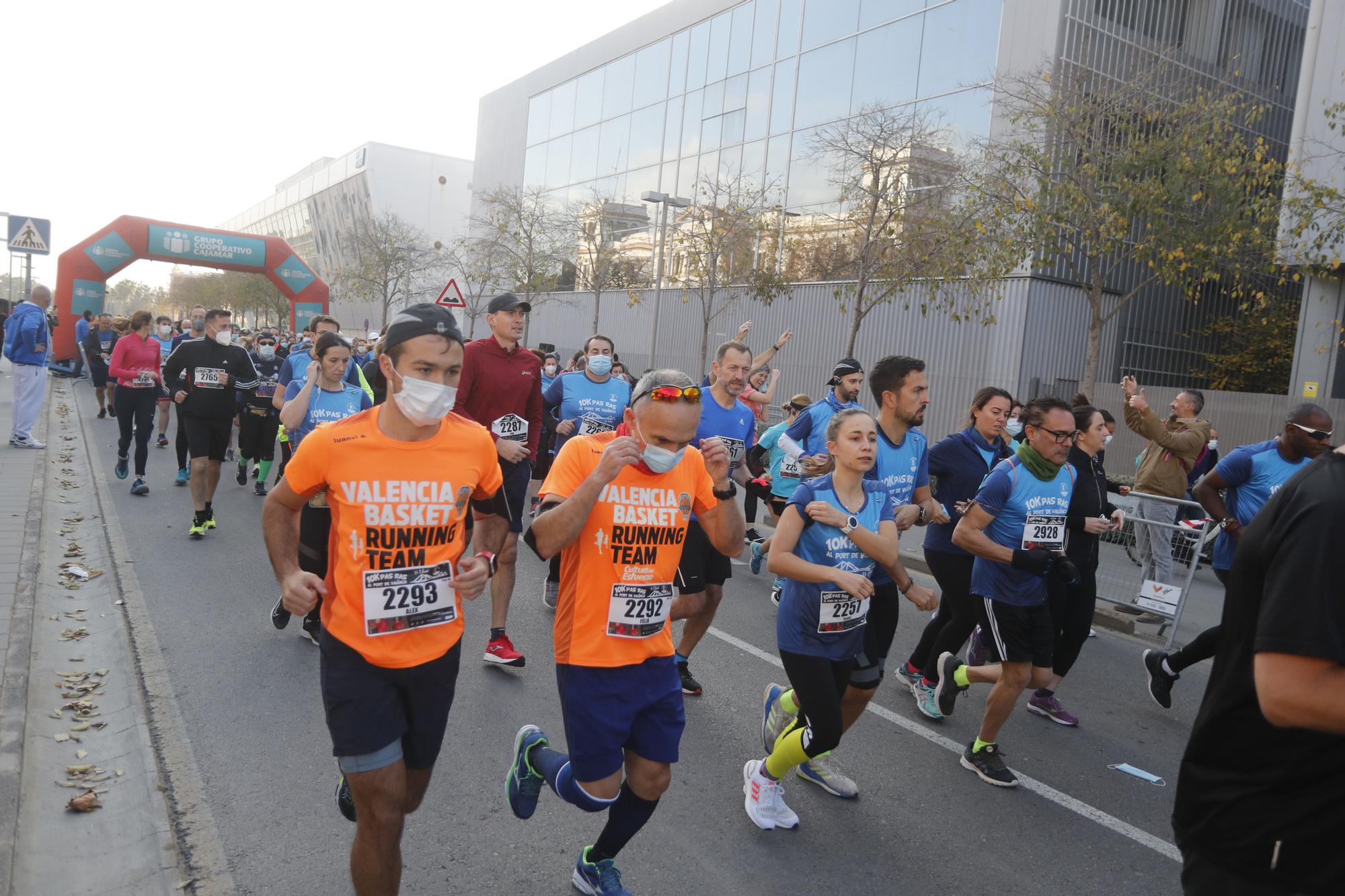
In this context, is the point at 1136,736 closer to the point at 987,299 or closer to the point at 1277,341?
the point at 987,299

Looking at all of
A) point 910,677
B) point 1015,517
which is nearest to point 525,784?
point 1015,517

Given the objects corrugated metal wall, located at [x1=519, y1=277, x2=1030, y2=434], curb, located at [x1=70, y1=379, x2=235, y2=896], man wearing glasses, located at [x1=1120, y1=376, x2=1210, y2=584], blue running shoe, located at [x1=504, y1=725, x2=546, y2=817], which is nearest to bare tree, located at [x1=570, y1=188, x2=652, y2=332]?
corrugated metal wall, located at [x1=519, y1=277, x2=1030, y2=434]

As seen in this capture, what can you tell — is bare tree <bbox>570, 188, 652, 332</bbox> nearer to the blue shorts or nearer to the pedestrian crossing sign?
the pedestrian crossing sign

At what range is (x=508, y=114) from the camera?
144ft

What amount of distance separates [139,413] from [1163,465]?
11.2 meters

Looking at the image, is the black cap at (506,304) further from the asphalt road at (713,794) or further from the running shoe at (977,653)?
→ the running shoe at (977,653)

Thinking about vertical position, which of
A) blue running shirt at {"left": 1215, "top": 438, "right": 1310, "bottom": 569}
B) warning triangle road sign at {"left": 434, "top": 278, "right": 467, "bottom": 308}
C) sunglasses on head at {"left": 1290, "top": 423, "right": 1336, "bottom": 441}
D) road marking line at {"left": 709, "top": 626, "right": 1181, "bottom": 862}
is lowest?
road marking line at {"left": 709, "top": 626, "right": 1181, "bottom": 862}

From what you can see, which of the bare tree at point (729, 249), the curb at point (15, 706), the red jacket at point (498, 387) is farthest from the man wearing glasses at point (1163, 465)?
the bare tree at point (729, 249)

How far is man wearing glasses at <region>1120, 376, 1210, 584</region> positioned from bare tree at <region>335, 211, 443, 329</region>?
114ft

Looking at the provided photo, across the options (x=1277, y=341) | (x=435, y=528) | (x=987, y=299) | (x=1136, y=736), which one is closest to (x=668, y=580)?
(x=435, y=528)

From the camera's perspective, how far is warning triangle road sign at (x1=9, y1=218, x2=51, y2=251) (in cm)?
2027

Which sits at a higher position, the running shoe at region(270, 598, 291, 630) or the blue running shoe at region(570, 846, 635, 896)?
A: the blue running shoe at region(570, 846, 635, 896)

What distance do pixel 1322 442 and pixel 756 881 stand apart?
4.41m

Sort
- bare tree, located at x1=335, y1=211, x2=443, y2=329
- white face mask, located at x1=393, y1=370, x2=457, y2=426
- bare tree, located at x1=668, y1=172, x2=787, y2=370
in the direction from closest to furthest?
1. white face mask, located at x1=393, y1=370, x2=457, y2=426
2. bare tree, located at x1=668, y1=172, x2=787, y2=370
3. bare tree, located at x1=335, y1=211, x2=443, y2=329
